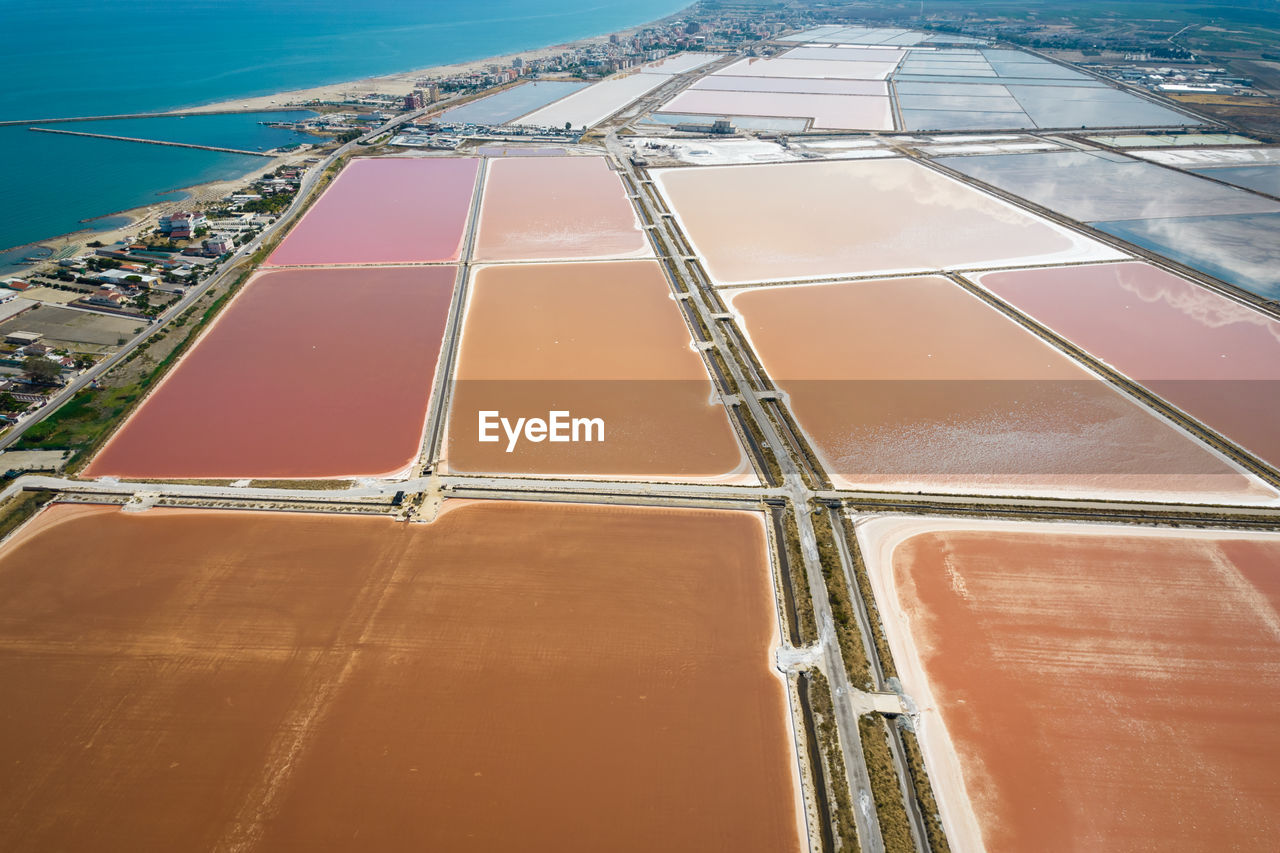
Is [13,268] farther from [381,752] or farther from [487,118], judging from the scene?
[487,118]

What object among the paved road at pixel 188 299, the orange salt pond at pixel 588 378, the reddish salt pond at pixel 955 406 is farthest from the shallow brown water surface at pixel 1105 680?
the paved road at pixel 188 299

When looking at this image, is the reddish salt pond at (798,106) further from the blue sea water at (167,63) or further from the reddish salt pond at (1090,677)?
the reddish salt pond at (1090,677)

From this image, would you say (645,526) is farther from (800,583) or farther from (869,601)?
(869,601)

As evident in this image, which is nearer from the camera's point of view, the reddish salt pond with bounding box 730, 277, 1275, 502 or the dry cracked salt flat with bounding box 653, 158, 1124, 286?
the reddish salt pond with bounding box 730, 277, 1275, 502

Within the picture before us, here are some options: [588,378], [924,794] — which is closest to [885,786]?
[924,794]

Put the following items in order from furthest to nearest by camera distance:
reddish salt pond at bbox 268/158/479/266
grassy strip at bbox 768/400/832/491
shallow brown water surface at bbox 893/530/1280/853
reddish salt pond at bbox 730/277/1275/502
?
reddish salt pond at bbox 268/158/479/266 < reddish salt pond at bbox 730/277/1275/502 < grassy strip at bbox 768/400/832/491 < shallow brown water surface at bbox 893/530/1280/853

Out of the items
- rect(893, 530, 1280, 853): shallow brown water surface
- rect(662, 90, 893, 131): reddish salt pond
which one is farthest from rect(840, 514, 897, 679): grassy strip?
rect(662, 90, 893, 131): reddish salt pond

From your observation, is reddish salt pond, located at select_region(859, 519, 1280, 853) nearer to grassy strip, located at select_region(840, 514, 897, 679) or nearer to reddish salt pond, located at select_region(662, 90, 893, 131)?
grassy strip, located at select_region(840, 514, 897, 679)

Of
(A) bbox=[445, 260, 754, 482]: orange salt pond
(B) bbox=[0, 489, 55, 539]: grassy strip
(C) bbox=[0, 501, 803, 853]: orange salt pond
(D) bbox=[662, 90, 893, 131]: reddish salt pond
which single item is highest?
(D) bbox=[662, 90, 893, 131]: reddish salt pond
